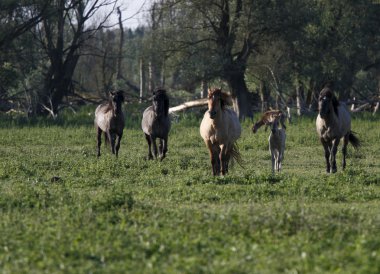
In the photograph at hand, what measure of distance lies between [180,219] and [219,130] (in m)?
6.76

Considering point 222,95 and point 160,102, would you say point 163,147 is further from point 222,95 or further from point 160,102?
point 222,95

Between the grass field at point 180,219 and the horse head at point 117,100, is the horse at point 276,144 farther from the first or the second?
the horse head at point 117,100

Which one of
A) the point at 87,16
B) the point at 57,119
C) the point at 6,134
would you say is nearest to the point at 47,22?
the point at 87,16

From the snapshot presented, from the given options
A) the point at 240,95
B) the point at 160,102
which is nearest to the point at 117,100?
the point at 160,102

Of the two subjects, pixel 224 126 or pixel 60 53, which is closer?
pixel 224 126

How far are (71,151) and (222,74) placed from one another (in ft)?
55.2

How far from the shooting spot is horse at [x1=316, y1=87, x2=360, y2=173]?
64.3 feet

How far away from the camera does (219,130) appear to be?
1803 centimetres

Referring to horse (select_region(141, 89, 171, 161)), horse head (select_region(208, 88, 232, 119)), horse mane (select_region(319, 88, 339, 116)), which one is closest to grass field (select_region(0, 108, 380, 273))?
horse head (select_region(208, 88, 232, 119))

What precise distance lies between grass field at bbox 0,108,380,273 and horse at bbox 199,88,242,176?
0.61 metres

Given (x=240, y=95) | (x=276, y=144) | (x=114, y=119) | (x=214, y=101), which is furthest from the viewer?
(x=240, y=95)

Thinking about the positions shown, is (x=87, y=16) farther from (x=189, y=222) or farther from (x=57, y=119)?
(x=189, y=222)

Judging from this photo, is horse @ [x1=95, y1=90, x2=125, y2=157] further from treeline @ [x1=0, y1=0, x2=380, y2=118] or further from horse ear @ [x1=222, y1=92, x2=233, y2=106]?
treeline @ [x1=0, y1=0, x2=380, y2=118]

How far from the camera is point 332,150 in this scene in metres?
19.8
